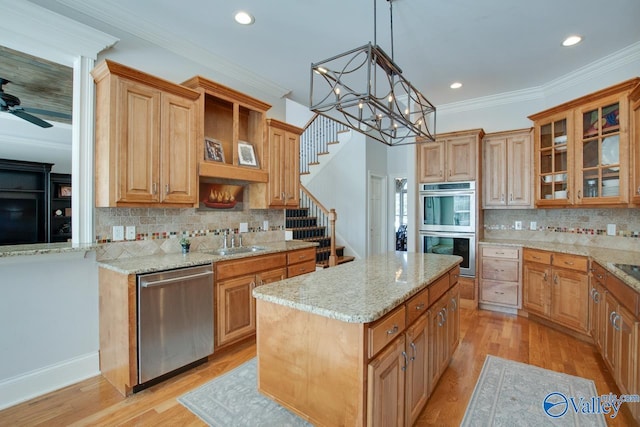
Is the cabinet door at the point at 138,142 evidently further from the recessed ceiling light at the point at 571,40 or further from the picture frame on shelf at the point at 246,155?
the recessed ceiling light at the point at 571,40

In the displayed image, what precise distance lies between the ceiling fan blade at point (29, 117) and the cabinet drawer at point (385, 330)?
2.83 metres

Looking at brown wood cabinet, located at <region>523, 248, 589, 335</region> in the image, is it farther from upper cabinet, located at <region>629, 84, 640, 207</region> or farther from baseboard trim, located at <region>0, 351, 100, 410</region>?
baseboard trim, located at <region>0, 351, 100, 410</region>

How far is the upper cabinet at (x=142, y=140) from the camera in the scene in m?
2.39

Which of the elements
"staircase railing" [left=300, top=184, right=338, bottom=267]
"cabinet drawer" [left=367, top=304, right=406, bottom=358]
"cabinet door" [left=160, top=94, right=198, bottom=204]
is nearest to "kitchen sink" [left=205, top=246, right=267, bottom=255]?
"cabinet door" [left=160, top=94, right=198, bottom=204]

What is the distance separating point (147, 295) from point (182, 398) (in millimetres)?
772

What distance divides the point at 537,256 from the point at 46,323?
476cm

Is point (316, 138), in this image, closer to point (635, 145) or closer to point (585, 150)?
point (585, 150)

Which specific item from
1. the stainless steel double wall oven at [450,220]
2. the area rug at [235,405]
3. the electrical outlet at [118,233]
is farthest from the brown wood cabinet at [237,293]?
the stainless steel double wall oven at [450,220]

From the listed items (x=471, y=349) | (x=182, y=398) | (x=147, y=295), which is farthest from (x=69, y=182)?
(x=471, y=349)

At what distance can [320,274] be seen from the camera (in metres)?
2.18

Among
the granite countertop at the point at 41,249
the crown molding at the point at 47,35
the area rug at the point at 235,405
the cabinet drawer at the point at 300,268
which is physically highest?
the crown molding at the point at 47,35

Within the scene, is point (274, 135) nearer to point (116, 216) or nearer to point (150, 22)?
point (150, 22)

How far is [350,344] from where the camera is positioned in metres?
1.43

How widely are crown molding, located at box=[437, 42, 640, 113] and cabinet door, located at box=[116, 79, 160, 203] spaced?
4044mm
